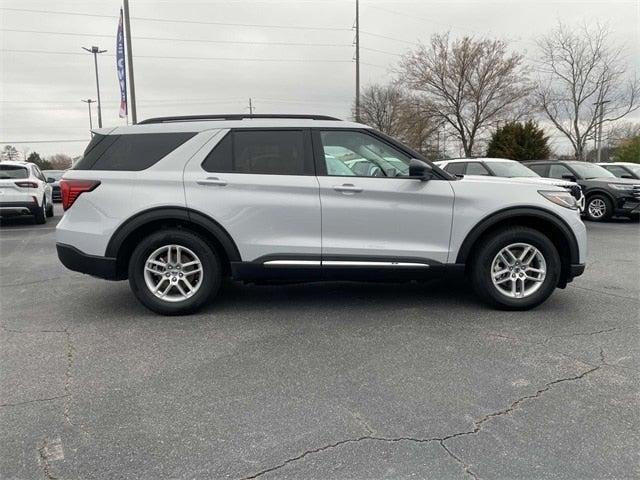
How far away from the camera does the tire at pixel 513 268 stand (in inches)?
185

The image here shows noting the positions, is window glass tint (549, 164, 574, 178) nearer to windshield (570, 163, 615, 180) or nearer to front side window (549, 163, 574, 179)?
front side window (549, 163, 574, 179)

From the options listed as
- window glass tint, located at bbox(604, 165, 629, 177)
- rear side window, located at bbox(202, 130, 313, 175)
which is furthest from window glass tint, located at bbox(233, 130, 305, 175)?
window glass tint, located at bbox(604, 165, 629, 177)

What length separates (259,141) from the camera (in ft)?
15.3

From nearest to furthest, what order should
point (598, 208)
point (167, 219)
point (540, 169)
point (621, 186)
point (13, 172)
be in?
point (167, 219), point (13, 172), point (621, 186), point (598, 208), point (540, 169)

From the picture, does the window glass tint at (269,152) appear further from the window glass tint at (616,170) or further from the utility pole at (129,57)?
the utility pole at (129,57)

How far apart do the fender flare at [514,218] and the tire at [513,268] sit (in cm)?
14

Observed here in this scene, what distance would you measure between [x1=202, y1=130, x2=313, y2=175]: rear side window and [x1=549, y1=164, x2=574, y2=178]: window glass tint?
35.7 feet

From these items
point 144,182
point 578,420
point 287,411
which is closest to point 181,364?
point 287,411

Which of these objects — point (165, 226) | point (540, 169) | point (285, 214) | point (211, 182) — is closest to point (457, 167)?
point (540, 169)

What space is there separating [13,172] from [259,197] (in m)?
10.1

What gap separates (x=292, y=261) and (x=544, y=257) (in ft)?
7.93

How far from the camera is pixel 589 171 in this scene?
13.3 m

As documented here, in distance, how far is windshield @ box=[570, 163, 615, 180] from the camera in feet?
43.0

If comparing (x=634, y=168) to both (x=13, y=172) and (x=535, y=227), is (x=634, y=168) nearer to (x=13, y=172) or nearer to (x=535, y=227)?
(x=535, y=227)
